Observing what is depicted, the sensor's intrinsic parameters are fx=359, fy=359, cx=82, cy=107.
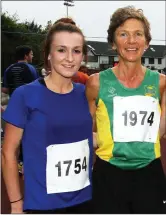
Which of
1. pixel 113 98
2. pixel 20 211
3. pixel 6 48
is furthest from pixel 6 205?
pixel 6 48

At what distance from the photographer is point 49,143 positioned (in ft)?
6.44

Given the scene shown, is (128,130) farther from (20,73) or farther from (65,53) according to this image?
(20,73)

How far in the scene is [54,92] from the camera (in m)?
2.03

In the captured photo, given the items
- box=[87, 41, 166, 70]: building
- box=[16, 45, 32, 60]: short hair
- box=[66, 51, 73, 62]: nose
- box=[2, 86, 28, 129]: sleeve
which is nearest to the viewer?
box=[2, 86, 28, 129]: sleeve

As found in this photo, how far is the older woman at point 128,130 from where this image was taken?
7.17 ft

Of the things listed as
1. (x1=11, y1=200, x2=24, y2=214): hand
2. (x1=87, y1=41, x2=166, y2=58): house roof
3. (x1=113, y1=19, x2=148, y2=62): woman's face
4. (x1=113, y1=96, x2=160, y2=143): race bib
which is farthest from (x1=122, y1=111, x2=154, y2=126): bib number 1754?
(x1=87, y1=41, x2=166, y2=58): house roof

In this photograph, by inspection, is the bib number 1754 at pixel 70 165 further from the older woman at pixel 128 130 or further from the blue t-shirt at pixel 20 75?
the blue t-shirt at pixel 20 75

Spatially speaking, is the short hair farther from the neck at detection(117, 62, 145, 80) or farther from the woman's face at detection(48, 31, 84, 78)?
the woman's face at detection(48, 31, 84, 78)

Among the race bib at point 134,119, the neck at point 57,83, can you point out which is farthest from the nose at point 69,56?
the race bib at point 134,119

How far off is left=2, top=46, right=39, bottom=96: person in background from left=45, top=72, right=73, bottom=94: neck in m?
3.54

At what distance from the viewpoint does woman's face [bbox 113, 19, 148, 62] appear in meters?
2.26

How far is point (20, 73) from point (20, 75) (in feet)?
0.12

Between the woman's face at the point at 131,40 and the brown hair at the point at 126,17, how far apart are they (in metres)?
0.02

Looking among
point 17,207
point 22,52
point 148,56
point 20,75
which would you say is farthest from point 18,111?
point 148,56
